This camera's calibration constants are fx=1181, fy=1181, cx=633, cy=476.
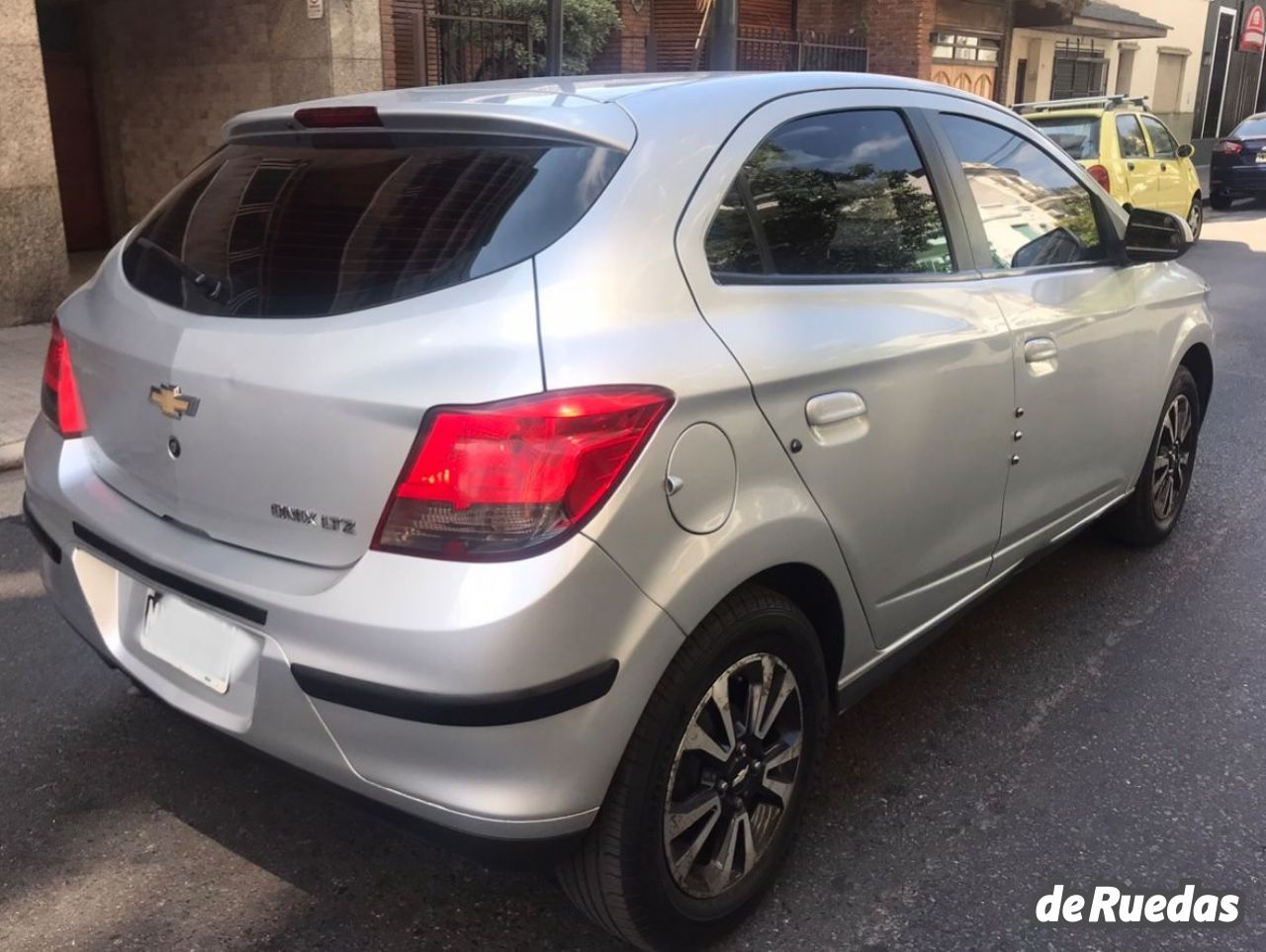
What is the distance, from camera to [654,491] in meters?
2.10

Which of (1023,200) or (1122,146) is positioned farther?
(1122,146)

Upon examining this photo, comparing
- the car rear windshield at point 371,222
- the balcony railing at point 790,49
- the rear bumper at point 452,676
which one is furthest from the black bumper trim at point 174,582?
the balcony railing at point 790,49

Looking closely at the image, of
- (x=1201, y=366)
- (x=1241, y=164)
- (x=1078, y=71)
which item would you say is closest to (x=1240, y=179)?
(x=1241, y=164)

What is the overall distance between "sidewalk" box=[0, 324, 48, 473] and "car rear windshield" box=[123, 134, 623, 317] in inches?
142

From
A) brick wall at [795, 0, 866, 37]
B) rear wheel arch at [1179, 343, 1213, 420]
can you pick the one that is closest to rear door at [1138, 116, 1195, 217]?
brick wall at [795, 0, 866, 37]

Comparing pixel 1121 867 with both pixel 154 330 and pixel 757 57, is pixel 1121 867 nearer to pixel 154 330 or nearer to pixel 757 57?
pixel 154 330

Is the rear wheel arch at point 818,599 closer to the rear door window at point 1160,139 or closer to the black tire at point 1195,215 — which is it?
the rear door window at point 1160,139

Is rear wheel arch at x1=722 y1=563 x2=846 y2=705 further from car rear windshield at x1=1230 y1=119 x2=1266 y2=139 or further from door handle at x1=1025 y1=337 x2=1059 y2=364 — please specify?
car rear windshield at x1=1230 y1=119 x2=1266 y2=139

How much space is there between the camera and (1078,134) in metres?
12.1

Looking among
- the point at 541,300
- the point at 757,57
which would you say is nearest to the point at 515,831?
the point at 541,300

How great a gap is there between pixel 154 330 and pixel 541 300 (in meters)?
0.91

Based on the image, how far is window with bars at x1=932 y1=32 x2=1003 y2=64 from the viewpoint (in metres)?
20.4

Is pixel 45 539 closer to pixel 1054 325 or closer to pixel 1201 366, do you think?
pixel 1054 325

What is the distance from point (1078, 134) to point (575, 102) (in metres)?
11.1
